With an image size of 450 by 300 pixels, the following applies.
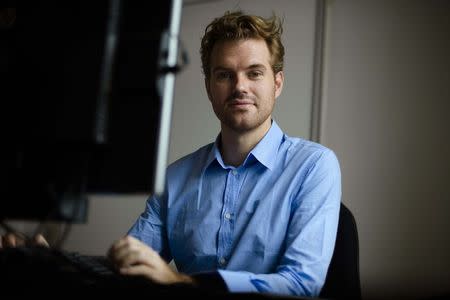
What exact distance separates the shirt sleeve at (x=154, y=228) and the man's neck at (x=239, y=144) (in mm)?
241

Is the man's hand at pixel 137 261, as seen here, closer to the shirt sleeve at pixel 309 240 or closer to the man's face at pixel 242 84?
the shirt sleeve at pixel 309 240

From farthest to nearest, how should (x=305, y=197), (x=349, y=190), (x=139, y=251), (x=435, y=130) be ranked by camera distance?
(x=349, y=190) → (x=435, y=130) → (x=305, y=197) → (x=139, y=251)

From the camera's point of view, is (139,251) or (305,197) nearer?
(139,251)

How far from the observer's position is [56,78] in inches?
21.4

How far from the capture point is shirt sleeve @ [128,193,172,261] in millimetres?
1237

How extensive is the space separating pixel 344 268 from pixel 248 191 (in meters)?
0.32

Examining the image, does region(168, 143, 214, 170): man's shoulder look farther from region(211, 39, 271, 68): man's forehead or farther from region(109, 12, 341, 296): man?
region(211, 39, 271, 68): man's forehead

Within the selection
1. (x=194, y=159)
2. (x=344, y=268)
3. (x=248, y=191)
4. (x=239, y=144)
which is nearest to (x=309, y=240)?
(x=344, y=268)

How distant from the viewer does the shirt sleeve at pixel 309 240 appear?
80 centimetres

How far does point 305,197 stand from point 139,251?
52 centimetres

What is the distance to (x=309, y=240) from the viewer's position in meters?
0.94

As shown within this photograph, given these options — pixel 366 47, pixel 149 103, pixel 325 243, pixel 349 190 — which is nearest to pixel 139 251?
pixel 149 103

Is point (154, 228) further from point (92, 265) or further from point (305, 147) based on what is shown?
point (92, 265)

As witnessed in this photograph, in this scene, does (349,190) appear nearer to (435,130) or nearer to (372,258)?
(372,258)
